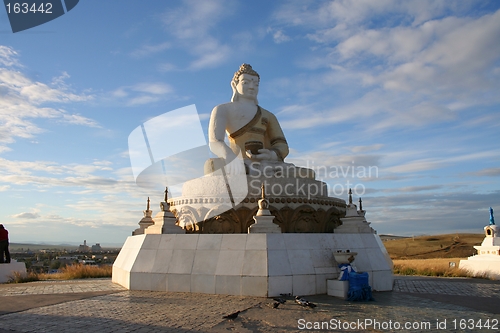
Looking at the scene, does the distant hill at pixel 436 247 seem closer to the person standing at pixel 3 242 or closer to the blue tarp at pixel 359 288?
the blue tarp at pixel 359 288

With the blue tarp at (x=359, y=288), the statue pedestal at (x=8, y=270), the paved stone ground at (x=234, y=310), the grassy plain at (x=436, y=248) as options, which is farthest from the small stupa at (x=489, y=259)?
the statue pedestal at (x=8, y=270)

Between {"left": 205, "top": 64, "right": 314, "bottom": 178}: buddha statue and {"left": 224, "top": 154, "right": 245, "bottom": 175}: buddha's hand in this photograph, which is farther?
{"left": 205, "top": 64, "right": 314, "bottom": 178}: buddha statue

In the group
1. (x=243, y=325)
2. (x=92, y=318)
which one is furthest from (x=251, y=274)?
(x=92, y=318)

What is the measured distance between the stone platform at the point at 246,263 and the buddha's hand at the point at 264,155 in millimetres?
3934

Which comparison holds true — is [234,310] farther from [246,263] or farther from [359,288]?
[359,288]

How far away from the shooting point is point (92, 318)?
21.4 feet

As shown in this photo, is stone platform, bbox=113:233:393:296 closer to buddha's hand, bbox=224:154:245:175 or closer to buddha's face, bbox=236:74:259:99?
buddha's hand, bbox=224:154:245:175

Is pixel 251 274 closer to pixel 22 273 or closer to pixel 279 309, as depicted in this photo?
pixel 279 309

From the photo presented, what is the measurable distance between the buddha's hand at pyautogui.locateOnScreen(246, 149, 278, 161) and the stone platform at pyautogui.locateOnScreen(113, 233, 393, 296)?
3.93 meters

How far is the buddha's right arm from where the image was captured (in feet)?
41.4

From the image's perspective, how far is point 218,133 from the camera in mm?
13203

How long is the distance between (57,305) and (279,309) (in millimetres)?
4248

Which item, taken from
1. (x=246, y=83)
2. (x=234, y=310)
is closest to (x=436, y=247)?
(x=246, y=83)

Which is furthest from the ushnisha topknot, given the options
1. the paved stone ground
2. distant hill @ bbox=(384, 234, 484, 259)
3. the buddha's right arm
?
distant hill @ bbox=(384, 234, 484, 259)
